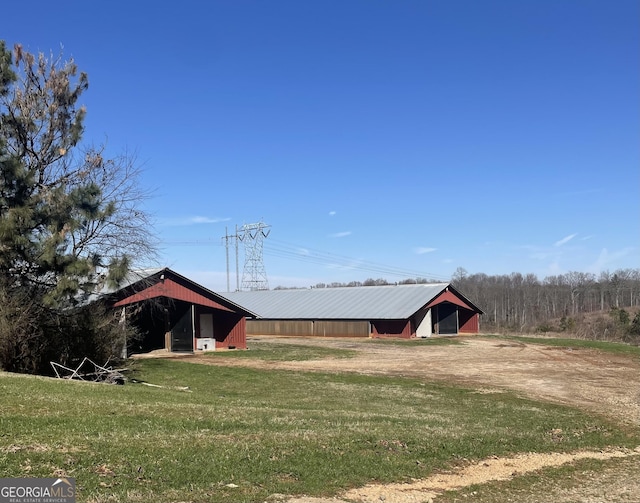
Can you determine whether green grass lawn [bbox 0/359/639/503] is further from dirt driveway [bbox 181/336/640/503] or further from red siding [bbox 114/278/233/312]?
red siding [bbox 114/278/233/312]

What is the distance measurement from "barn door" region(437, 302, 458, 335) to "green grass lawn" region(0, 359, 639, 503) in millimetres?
37468

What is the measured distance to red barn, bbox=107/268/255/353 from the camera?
3142cm

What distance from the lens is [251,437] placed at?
9031 mm

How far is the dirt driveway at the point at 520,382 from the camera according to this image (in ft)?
24.2

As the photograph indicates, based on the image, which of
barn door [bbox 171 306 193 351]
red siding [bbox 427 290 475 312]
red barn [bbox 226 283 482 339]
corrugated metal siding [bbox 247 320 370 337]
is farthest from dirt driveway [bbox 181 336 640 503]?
red siding [bbox 427 290 475 312]

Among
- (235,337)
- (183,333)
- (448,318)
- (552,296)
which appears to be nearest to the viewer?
(183,333)

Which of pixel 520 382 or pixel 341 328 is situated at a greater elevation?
pixel 341 328

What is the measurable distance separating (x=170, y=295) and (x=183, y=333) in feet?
10.7

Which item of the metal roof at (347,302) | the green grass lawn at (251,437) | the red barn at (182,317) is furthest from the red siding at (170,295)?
the metal roof at (347,302)

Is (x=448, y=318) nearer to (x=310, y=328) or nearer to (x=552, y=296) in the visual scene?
(x=310, y=328)

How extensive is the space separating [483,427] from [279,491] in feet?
22.3

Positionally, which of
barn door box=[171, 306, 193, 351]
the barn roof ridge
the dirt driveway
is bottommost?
the dirt driveway

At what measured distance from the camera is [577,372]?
25.0 meters

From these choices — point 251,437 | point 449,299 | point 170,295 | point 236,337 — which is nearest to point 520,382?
point 251,437
